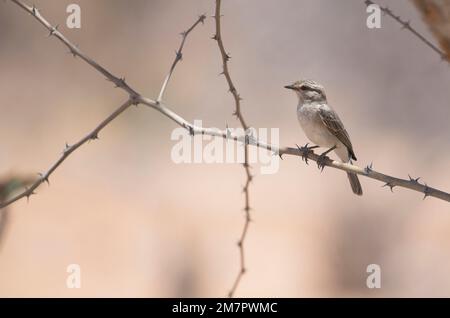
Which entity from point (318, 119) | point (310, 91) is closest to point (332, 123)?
point (318, 119)

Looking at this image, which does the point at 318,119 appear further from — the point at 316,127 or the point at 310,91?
the point at 310,91

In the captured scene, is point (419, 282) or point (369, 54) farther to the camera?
point (369, 54)

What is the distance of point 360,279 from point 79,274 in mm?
2834

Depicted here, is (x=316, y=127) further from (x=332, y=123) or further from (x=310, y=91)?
(x=310, y=91)

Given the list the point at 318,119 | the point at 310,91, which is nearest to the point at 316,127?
the point at 318,119

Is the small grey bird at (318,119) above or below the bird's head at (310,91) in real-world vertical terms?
Answer: below

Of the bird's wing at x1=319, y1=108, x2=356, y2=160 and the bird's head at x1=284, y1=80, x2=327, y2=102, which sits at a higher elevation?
the bird's head at x1=284, y1=80, x2=327, y2=102

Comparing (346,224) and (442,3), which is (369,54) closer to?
(346,224)

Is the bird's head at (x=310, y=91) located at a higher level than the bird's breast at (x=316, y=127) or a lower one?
higher

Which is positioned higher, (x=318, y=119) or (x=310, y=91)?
(x=310, y=91)

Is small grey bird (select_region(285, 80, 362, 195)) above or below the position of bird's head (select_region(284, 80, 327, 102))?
below

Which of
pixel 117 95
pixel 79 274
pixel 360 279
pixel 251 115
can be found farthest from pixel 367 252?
pixel 117 95

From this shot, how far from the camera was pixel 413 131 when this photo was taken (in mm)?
8281

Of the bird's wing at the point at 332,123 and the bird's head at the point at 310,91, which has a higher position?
the bird's head at the point at 310,91
